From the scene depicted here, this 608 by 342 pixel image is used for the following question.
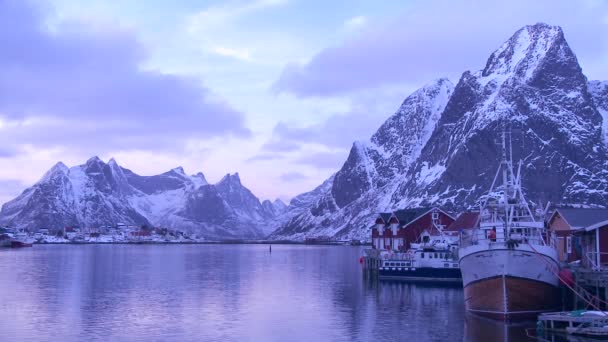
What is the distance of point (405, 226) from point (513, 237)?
7721 centimetres

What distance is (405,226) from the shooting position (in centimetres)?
13600

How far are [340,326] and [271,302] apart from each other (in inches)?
667

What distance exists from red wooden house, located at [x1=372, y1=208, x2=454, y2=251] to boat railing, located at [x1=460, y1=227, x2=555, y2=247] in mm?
60442

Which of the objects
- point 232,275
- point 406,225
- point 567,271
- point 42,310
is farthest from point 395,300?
point 406,225

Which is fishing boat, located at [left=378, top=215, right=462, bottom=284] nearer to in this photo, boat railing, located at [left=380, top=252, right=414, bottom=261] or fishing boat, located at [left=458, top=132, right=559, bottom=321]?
boat railing, located at [left=380, top=252, right=414, bottom=261]

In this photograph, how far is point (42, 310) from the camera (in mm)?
65062

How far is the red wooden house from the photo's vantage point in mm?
132500

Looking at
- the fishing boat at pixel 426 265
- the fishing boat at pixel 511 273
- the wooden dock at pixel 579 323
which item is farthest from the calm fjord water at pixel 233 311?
the fishing boat at pixel 426 265

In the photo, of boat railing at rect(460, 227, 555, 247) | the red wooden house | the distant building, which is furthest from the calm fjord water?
the red wooden house

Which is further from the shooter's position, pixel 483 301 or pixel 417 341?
pixel 483 301

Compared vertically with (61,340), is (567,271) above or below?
above

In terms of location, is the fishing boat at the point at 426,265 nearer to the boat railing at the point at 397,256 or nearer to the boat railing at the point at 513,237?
the boat railing at the point at 397,256

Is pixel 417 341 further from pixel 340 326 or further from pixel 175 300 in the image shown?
pixel 175 300

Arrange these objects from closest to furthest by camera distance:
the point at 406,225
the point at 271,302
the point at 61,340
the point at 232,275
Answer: the point at 61,340 → the point at 271,302 → the point at 232,275 → the point at 406,225
